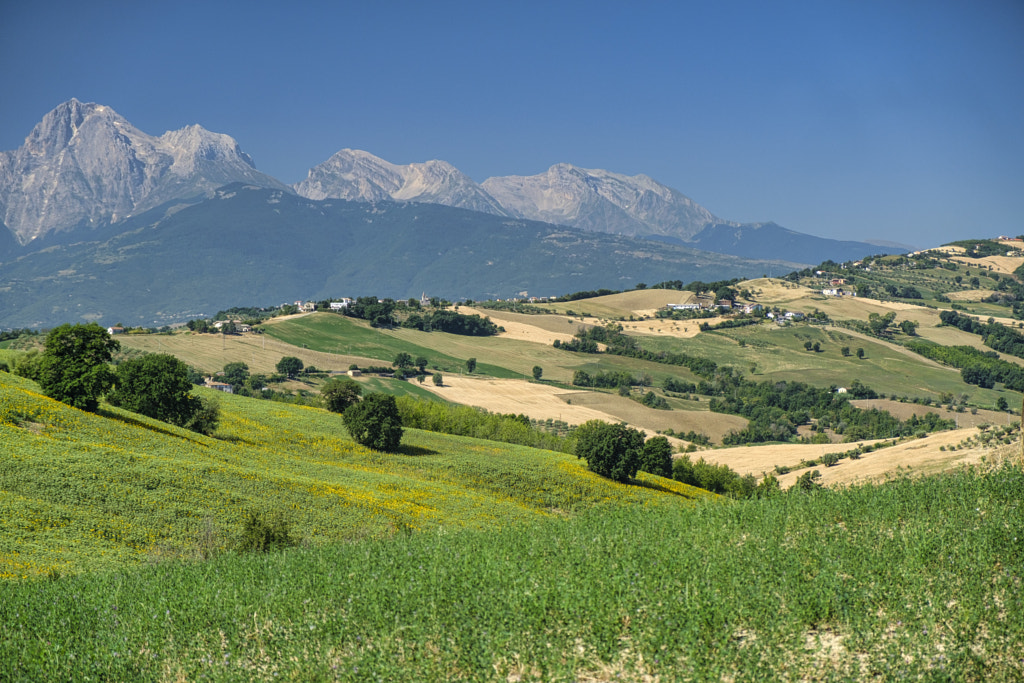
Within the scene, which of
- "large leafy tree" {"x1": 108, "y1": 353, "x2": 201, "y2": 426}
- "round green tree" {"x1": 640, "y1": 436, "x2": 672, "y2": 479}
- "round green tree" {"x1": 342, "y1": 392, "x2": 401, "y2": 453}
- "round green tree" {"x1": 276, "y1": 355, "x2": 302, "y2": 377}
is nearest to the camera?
"large leafy tree" {"x1": 108, "y1": 353, "x2": 201, "y2": 426}

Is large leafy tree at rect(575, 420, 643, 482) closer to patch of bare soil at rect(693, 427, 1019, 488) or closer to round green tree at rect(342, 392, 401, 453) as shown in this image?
patch of bare soil at rect(693, 427, 1019, 488)

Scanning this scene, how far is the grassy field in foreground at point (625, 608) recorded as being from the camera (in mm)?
11492

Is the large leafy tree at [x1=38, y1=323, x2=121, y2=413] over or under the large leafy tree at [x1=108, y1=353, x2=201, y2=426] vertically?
over

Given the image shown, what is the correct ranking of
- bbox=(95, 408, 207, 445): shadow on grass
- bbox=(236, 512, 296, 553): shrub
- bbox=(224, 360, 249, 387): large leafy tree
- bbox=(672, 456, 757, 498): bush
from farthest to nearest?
bbox=(224, 360, 249, 387): large leafy tree → bbox=(672, 456, 757, 498): bush → bbox=(95, 408, 207, 445): shadow on grass → bbox=(236, 512, 296, 553): shrub

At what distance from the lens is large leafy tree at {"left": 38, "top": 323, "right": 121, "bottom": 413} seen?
59.4 meters

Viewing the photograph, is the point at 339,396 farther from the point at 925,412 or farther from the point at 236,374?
the point at 925,412

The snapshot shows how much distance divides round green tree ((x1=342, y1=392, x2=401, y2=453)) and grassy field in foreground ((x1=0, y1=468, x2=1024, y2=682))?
55.7m

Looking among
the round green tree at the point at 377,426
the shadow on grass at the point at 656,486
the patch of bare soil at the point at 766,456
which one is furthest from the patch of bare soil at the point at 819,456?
the round green tree at the point at 377,426

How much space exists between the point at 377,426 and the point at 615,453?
21381mm

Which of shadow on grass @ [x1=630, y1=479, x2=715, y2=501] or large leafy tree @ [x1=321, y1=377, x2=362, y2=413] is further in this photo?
large leafy tree @ [x1=321, y1=377, x2=362, y2=413]

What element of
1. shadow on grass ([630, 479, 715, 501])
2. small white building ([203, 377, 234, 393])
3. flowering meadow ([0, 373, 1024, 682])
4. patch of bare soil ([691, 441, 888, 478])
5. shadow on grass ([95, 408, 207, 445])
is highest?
flowering meadow ([0, 373, 1024, 682])

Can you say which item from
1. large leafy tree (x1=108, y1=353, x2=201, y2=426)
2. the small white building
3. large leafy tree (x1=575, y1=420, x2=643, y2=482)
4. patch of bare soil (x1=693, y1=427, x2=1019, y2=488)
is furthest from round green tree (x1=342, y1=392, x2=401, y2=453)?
the small white building

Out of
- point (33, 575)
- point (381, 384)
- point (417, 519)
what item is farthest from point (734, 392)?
point (33, 575)

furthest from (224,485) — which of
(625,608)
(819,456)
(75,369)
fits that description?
(819,456)
